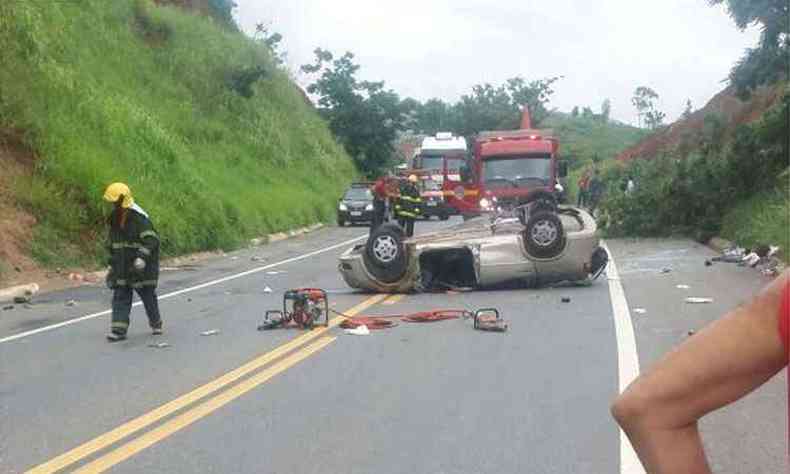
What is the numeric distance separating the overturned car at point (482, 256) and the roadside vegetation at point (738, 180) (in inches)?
244

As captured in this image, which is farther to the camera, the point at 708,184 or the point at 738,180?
the point at 708,184

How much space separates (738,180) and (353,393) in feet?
67.8

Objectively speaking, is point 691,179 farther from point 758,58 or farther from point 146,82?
point 146,82

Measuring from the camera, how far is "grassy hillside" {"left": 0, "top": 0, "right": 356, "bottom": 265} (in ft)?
85.4

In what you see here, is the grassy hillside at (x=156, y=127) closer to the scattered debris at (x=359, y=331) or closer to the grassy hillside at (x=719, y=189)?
the grassy hillside at (x=719, y=189)

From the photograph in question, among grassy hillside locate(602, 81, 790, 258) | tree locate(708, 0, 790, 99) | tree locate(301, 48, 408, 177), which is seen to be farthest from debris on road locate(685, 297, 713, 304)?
tree locate(301, 48, 408, 177)

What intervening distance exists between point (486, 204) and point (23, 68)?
10796 millimetres

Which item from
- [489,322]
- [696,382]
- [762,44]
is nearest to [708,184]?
[762,44]

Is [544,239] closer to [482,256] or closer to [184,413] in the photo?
[482,256]

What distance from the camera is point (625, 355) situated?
11.0 metres

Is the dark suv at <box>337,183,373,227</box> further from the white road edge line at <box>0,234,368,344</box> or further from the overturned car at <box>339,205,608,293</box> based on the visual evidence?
the overturned car at <box>339,205,608,293</box>

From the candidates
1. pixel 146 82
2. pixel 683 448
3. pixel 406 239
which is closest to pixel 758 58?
pixel 406 239

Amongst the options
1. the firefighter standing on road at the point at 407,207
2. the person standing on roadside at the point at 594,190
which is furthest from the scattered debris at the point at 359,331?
the person standing on roadside at the point at 594,190

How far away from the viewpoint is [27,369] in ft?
37.5
